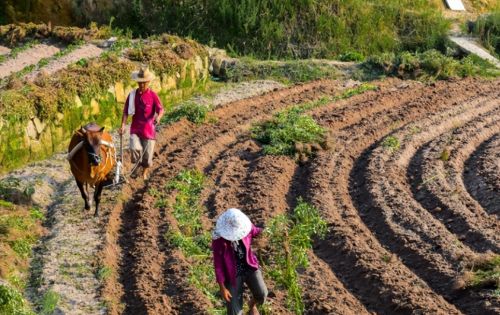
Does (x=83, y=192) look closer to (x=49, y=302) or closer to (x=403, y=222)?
(x=49, y=302)

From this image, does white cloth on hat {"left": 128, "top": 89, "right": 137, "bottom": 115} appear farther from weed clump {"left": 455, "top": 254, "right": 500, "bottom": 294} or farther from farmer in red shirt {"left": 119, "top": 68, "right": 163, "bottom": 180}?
weed clump {"left": 455, "top": 254, "right": 500, "bottom": 294}

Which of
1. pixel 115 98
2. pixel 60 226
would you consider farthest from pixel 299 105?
pixel 60 226

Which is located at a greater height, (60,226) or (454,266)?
(454,266)

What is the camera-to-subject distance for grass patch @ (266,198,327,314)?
9875mm

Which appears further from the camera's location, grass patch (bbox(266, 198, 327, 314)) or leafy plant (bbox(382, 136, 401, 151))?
leafy plant (bbox(382, 136, 401, 151))

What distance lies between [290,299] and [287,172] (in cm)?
397

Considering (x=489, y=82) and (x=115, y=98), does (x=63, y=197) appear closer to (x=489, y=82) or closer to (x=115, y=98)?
(x=115, y=98)

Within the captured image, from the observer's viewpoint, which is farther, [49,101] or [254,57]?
[254,57]

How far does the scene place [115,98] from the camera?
1620cm

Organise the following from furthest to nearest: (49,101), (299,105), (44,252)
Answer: (299,105), (49,101), (44,252)

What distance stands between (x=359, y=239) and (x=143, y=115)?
3.58m

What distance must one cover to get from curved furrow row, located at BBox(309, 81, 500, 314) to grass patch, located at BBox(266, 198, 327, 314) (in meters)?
0.20

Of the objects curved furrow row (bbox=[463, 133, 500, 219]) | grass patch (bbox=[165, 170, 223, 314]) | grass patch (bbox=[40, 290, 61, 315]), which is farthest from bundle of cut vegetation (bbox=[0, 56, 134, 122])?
curved furrow row (bbox=[463, 133, 500, 219])

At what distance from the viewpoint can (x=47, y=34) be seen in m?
19.8
